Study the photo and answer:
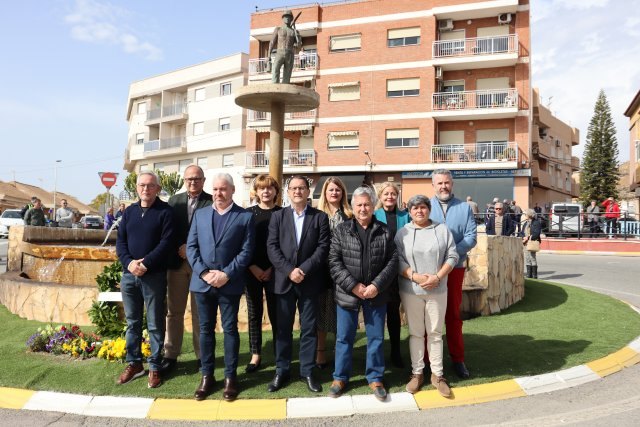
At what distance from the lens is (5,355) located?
5246mm

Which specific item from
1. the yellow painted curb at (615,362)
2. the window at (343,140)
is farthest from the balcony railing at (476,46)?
the yellow painted curb at (615,362)

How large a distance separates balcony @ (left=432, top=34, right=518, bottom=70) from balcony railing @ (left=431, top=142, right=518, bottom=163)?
15.4 ft

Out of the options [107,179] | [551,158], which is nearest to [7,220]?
[107,179]

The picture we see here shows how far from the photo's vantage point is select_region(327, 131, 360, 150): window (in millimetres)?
30172

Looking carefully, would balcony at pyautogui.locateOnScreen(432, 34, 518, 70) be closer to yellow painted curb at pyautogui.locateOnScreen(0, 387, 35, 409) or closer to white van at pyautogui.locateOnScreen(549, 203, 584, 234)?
white van at pyautogui.locateOnScreen(549, 203, 584, 234)

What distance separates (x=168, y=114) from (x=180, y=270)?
40.2 metres

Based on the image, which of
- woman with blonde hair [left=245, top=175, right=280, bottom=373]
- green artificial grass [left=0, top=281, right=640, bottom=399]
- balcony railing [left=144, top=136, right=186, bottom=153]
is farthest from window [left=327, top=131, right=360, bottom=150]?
woman with blonde hair [left=245, top=175, right=280, bottom=373]

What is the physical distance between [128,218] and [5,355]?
88.7 inches

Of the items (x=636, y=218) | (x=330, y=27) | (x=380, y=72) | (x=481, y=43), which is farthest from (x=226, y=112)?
(x=636, y=218)

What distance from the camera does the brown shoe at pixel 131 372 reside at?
456 cm

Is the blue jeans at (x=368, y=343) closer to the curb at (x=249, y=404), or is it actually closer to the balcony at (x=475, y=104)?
the curb at (x=249, y=404)

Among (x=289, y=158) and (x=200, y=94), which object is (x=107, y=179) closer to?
(x=289, y=158)

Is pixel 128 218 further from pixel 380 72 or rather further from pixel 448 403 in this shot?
pixel 380 72

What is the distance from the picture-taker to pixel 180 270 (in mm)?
5000
